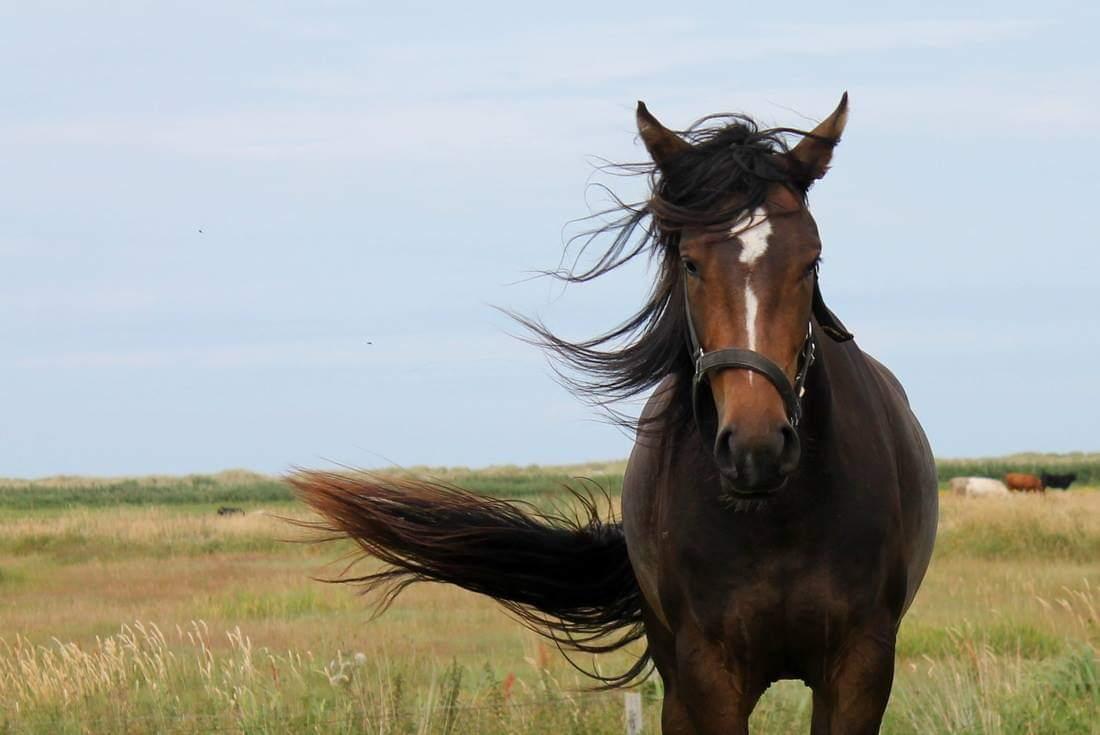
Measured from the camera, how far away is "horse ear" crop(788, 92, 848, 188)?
148 inches

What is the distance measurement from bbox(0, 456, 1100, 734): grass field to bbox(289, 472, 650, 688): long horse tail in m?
0.50

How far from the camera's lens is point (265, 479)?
7925cm

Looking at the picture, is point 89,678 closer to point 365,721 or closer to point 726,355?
point 365,721

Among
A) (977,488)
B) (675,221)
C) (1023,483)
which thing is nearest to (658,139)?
(675,221)

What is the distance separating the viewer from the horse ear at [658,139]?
378 cm

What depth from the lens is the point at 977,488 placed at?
36.5m

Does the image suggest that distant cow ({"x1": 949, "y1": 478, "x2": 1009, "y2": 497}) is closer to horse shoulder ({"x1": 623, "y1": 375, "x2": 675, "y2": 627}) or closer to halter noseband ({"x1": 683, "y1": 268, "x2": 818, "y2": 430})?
horse shoulder ({"x1": 623, "y1": 375, "x2": 675, "y2": 627})

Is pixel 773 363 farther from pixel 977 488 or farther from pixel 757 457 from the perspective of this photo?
pixel 977 488

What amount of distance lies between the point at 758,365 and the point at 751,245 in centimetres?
35

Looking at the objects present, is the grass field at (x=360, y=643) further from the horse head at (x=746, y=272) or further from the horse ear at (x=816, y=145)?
the horse ear at (x=816, y=145)

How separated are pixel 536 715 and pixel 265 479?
244ft

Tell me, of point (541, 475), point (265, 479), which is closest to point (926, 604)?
point (541, 475)

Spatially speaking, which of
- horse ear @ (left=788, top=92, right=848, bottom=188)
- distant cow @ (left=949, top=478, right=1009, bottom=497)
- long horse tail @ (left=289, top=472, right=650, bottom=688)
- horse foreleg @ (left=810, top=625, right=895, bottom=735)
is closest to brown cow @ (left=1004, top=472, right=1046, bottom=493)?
distant cow @ (left=949, top=478, right=1009, bottom=497)

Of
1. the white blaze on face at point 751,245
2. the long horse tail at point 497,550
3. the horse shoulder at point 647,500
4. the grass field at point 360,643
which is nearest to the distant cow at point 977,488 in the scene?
the grass field at point 360,643
